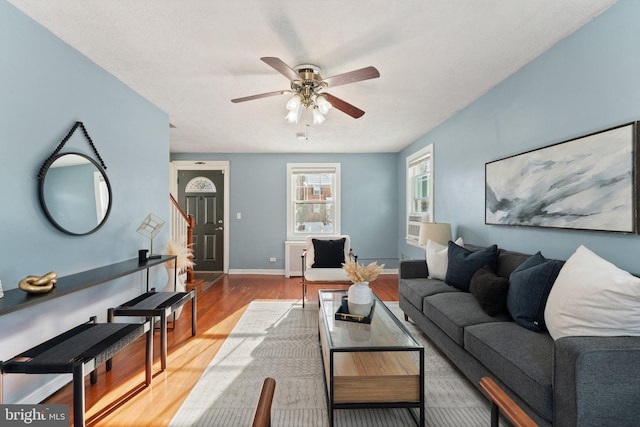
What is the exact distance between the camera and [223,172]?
6.24m

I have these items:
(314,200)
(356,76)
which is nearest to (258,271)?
(314,200)

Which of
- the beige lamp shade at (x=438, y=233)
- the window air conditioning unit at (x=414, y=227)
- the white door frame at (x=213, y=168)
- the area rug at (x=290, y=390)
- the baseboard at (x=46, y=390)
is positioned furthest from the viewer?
the white door frame at (x=213, y=168)

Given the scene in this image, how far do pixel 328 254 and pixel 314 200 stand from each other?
6.79ft

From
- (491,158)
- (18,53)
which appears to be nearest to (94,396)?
(18,53)

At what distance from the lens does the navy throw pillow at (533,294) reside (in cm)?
191

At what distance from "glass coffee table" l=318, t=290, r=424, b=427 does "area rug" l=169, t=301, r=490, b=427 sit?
0.17 m

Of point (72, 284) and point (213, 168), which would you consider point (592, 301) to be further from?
point (213, 168)

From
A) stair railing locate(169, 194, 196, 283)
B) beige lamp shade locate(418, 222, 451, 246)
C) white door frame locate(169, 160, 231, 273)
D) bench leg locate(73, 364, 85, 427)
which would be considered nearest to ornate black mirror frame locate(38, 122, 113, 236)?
bench leg locate(73, 364, 85, 427)

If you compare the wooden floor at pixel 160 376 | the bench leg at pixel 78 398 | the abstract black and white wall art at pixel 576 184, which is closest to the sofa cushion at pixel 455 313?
the abstract black and white wall art at pixel 576 184

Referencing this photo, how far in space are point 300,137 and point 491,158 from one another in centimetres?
280

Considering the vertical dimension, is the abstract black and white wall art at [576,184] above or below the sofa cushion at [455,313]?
above

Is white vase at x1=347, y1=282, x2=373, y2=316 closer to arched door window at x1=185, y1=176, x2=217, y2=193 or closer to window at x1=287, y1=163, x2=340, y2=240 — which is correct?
window at x1=287, y1=163, x2=340, y2=240

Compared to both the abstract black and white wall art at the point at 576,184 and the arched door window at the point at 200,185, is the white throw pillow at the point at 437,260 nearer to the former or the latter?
the abstract black and white wall art at the point at 576,184

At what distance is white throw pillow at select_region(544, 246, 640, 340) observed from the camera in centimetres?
142
